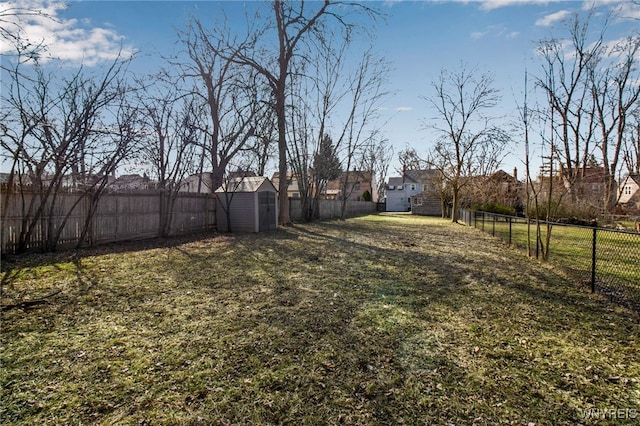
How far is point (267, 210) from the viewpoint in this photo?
13414mm

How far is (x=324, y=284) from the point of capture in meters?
5.04

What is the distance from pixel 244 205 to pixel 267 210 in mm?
1128

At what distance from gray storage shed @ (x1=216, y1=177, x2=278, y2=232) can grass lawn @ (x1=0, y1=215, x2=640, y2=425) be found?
23.2 ft

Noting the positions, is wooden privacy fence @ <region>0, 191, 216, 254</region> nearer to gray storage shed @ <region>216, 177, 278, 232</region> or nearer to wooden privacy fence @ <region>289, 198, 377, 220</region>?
gray storage shed @ <region>216, 177, 278, 232</region>

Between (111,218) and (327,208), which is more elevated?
(327,208)

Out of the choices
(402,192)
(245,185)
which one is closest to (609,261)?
(245,185)

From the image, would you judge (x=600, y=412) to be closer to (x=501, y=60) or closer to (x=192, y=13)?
(x=501, y=60)

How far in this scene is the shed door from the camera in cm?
1294

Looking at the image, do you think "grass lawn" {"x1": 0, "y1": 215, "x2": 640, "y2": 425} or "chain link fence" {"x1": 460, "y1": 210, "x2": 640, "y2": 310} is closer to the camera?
"grass lawn" {"x1": 0, "y1": 215, "x2": 640, "y2": 425}

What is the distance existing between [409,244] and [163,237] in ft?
25.8

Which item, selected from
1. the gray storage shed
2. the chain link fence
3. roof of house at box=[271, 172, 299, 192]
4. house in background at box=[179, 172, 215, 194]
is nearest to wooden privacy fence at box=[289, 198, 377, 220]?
roof of house at box=[271, 172, 299, 192]

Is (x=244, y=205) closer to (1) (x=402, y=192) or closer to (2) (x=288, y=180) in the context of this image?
(2) (x=288, y=180)

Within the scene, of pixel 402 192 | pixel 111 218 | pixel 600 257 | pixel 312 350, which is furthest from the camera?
pixel 402 192

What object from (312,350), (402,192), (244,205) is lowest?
(312,350)
